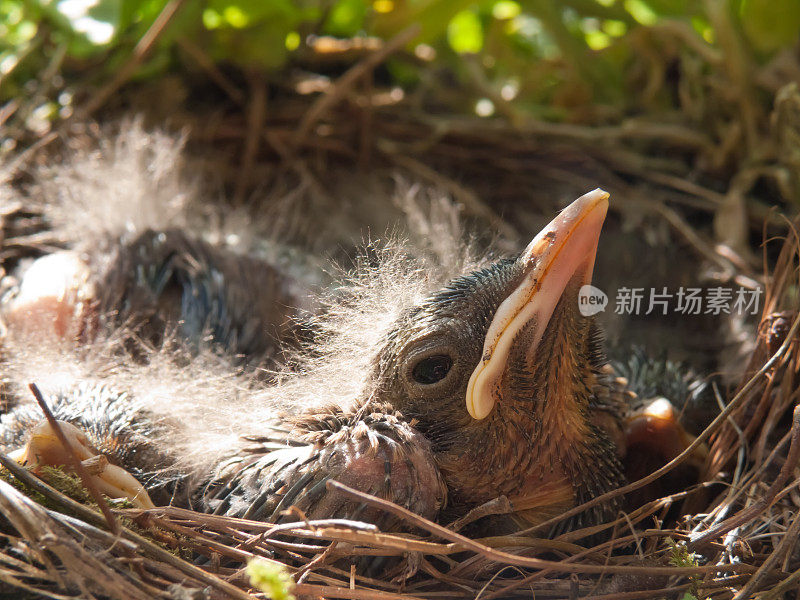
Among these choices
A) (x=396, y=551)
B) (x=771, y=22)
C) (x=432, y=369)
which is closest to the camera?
(x=396, y=551)

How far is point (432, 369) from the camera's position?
2.98 ft

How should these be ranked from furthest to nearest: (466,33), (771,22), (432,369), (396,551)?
(466,33), (771,22), (432,369), (396,551)

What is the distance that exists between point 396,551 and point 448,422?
18 cm

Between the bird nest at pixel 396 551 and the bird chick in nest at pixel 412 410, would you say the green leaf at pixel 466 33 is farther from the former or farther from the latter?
the bird nest at pixel 396 551

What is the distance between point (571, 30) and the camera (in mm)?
1709

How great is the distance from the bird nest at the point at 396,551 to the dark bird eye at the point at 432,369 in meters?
0.16

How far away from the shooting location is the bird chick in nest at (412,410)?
849 millimetres

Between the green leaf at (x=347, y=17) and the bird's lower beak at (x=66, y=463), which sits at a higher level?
the green leaf at (x=347, y=17)

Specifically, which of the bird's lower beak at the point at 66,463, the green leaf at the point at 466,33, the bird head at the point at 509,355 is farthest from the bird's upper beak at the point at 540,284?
the green leaf at the point at 466,33

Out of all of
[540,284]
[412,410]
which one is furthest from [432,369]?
[540,284]

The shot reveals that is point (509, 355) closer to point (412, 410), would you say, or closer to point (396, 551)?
point (412, 410)

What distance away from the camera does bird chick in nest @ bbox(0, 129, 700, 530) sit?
85cm

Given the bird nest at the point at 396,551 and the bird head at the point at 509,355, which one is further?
the bird head at the point at 509,355

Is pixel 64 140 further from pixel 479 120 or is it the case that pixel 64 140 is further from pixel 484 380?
pixel 484 380
